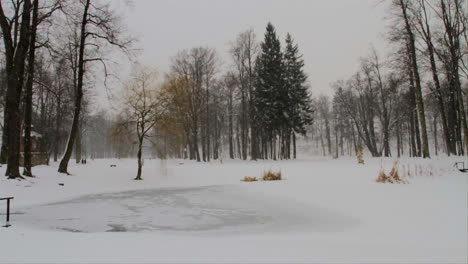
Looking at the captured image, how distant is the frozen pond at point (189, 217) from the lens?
500 centimetres

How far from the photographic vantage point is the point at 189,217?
6000 mm

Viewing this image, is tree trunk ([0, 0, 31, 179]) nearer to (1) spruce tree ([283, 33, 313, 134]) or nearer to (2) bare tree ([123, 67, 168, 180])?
(2) bare tree ([123, 67, 168, 180])

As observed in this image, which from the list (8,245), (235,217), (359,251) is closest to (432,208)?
(359,251)

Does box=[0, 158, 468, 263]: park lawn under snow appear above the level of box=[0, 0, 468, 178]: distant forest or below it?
below

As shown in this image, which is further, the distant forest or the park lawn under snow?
the distant forest

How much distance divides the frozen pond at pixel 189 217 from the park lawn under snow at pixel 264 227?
2cm

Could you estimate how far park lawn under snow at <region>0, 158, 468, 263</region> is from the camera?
3.44 meters

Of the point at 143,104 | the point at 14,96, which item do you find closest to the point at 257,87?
the point at 143,104

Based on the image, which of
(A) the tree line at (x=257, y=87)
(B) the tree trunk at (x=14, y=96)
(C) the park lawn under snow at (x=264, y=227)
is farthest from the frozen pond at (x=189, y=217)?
(A) the tree line at (x=257, y=87)

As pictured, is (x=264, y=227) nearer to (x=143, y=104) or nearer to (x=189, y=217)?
(x=189, y=217)

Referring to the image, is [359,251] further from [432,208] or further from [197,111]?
[197,111]

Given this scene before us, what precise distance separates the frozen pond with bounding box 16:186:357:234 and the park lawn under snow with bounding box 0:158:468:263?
2cm

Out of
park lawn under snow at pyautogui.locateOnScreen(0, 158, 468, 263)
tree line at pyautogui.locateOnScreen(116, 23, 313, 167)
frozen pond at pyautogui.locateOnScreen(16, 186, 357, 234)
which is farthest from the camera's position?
tree line at pyautogui.locateOnScreen(116, 23, 313, 167)

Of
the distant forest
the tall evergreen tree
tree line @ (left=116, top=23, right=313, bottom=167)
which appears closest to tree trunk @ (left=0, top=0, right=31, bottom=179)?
the distant forest
